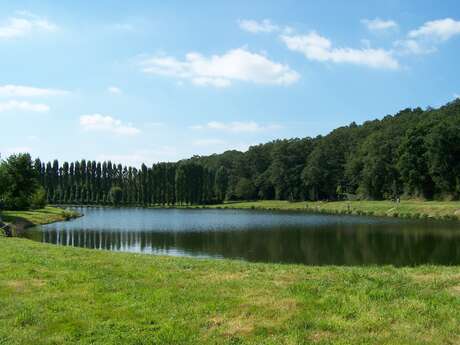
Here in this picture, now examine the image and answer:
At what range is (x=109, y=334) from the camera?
9.12m

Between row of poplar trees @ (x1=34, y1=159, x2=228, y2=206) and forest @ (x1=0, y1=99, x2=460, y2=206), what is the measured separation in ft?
1.12

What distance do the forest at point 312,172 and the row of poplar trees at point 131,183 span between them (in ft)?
1.12

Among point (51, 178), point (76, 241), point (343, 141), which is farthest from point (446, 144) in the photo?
point (51, 178)

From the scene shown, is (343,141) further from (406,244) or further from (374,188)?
(406,244)

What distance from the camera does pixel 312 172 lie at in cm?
12650

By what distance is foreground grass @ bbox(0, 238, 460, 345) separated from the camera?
352 inches

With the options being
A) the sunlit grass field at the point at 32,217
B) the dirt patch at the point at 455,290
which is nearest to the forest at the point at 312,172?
the sunlit grass field at the point at 32,217

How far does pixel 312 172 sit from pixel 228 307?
4640 inches

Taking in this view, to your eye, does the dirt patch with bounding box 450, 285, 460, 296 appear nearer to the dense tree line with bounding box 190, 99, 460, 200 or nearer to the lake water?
the lake water

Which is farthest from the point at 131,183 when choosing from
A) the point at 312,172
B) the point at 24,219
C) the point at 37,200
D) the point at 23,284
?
the point at 23,284

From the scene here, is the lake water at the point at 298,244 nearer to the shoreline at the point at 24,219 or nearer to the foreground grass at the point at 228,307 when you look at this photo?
the shoreline at the point at 24,219

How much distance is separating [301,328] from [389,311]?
2.27 meters

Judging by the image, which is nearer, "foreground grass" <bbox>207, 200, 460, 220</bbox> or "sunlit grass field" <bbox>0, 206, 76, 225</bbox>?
"sunlit grass field" <bbox>0, 206, 76, 225</bbox>

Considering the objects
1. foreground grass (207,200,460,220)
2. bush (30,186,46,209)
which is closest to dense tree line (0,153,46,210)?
bush (30,186,46,209)
